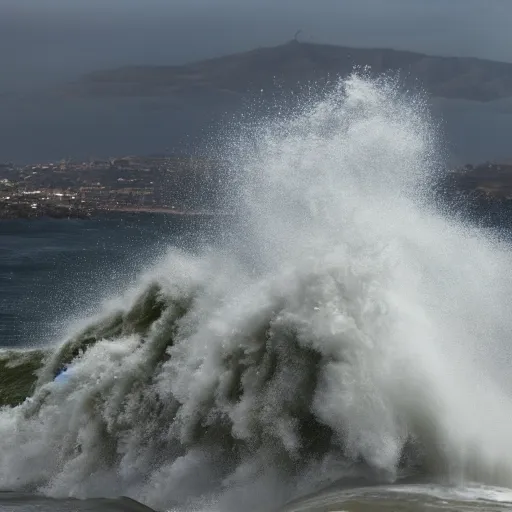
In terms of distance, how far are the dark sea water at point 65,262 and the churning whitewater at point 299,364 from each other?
8.31 m

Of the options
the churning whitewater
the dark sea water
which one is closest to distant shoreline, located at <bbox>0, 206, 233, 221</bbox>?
the dark sea water

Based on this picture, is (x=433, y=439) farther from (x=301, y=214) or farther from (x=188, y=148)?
(x=188, y=148)

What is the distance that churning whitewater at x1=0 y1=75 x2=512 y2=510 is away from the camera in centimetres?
1217

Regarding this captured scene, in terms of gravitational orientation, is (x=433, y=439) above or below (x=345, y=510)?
above

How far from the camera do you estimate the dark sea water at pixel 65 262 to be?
3997 centimetres

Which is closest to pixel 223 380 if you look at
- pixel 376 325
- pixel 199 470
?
pixel 199 470

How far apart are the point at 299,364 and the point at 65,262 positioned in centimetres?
5516

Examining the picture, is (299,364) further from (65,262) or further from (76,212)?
(76,212)

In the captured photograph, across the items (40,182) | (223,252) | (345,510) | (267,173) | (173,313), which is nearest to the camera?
(345,510)

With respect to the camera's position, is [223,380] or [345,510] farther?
[223,380]

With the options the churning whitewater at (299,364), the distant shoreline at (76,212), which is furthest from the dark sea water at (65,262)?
the churning whitewater at (299,364)

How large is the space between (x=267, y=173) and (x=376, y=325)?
8.26 metres

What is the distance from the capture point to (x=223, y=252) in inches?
741

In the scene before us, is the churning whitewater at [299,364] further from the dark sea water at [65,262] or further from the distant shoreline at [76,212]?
the distant shoreline at [76,212]
